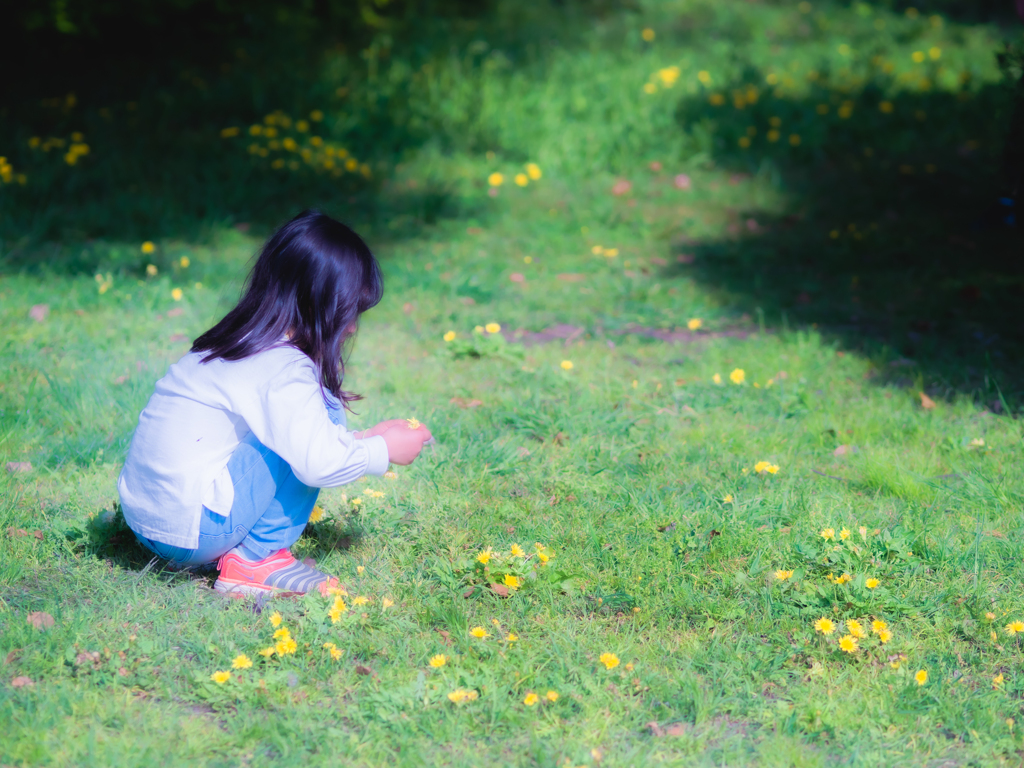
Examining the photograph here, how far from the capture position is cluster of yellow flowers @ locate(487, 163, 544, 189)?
6758mm

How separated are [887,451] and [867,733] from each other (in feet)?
5.17

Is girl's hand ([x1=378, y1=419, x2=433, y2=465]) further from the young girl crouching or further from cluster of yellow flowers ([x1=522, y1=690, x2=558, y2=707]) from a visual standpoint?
cluster of yellow flowers ([x1=522, y1=690, x2=558, y2=707])

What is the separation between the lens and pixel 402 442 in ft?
7.95

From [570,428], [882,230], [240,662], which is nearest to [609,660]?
[240,662]

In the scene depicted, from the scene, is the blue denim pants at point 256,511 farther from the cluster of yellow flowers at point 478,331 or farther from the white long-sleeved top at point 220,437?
the cluster of yellow flowers at point 478,331

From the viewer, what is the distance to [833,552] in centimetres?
273

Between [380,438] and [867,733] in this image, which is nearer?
[867,733]

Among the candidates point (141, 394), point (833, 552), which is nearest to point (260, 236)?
point (141, 394)

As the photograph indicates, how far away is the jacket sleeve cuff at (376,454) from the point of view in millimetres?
2346

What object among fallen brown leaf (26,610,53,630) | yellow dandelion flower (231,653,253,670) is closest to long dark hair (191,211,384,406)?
yellow dandelion flower (231,653,253,670)

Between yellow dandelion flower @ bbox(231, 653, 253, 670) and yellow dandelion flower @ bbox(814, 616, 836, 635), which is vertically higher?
yellow dandelion flower @ bbox(814, 616, 836, 635)

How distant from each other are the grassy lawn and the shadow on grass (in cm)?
3

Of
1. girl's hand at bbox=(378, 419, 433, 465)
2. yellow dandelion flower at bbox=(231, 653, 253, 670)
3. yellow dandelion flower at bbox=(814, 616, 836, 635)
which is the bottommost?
yellow dandelion flower at bbox=(231, 653, 253, 670)

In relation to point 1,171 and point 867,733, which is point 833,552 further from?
point 1,171
